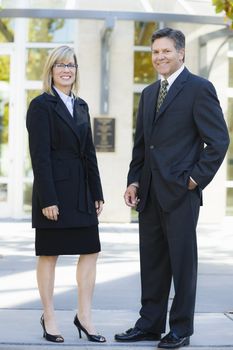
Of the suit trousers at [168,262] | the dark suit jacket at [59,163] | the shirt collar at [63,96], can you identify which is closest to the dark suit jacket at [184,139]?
the suit trousers at [168,262]

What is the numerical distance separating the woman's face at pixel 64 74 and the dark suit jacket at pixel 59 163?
93 millimetres

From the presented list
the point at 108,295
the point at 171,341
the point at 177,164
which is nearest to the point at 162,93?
the point at 177,164

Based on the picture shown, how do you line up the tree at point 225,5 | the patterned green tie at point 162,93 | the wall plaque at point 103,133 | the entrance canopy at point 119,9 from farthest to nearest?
1. the wall plaque at point 103,133
2. the entrance canopy at point 119,9
3. the tree at point 225,5
4. the patterned green tie at point 162,93

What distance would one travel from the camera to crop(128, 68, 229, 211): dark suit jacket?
5363mm

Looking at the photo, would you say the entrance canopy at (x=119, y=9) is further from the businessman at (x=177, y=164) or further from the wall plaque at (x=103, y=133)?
the businessman at (x=177, y=164)

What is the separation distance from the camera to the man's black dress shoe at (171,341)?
548 cm

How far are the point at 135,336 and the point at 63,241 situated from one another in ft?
2.68

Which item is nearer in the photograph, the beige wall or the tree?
the tree

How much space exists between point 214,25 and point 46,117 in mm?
10624

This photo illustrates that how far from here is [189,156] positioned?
5.43 metres

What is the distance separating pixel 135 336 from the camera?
5.70 metres

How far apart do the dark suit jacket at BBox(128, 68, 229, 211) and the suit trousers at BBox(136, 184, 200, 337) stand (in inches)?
4.2

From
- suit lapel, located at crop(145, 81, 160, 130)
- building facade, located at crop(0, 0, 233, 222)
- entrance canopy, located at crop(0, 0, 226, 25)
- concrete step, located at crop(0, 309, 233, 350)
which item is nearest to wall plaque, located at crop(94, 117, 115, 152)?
building facade, located at crop(0, 0, 233, 222)

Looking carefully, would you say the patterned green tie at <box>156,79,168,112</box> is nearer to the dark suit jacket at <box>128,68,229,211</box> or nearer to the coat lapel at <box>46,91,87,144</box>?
the dark suit jacket at <box>128,68,229,211</box>
